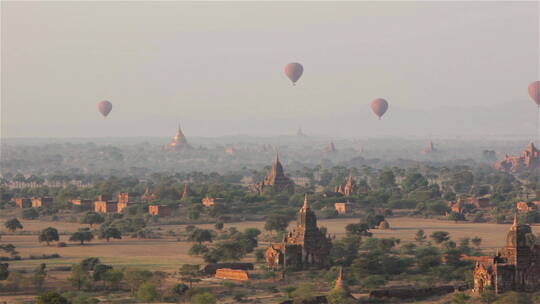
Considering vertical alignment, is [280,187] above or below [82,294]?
above

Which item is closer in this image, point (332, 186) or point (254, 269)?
point (254, 269)

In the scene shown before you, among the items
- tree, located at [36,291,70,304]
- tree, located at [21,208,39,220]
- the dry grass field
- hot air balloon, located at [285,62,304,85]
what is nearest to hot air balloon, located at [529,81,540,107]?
hot air balloon, located at [285,62,304,85]

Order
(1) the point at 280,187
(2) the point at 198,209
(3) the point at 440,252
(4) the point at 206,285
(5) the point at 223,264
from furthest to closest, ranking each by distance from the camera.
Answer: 1. (1) the point at 280,187
2. (2) the point at 198,209
3. (3) the point at 440,252
4. (5) the point at 223,264
5. (4) the point at 206,285

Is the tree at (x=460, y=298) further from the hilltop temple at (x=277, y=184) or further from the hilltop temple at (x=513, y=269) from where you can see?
the hilltop temple at (x=277, y=184)

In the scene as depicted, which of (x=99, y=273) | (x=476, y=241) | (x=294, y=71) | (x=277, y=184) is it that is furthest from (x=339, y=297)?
(x=294, y=71)

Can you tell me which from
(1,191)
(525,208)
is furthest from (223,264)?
(1,191)

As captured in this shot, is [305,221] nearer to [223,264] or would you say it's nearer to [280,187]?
[223,264]

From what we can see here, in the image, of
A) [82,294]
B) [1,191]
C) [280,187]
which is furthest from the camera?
[1,191]
